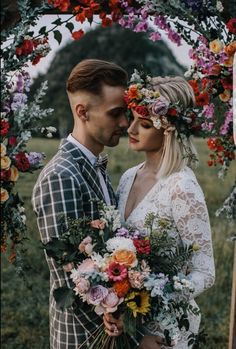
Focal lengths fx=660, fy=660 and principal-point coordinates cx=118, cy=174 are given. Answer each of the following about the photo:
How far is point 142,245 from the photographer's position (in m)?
2.99

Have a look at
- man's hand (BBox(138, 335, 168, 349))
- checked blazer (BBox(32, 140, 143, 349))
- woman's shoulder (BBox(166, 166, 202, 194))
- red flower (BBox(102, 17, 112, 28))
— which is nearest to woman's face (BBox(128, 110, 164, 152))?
woman's shoulder (BBox(166, 166, 202, 194))

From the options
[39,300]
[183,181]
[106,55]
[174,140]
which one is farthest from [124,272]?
[106,55]

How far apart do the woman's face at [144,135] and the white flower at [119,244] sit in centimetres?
68

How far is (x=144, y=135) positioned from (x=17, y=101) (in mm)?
697

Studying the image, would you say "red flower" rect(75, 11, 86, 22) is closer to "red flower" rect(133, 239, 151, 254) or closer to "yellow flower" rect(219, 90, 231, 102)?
"yellow flower" rect(219, 90, 231, 102)

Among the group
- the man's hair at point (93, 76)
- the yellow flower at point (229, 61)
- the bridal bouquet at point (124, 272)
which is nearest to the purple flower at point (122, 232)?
the bridal bouquet at point (124, 272)

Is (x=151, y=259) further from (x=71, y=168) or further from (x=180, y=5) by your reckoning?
(x=180, y=5)

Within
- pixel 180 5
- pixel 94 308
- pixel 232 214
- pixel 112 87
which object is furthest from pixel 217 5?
pixel 94 308

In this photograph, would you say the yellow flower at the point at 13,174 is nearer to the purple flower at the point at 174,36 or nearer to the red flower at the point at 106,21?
the red flower at the point at 106,21

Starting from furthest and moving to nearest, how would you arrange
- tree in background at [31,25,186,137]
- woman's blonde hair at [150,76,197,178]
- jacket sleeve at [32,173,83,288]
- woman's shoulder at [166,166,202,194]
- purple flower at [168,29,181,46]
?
tree in background at [31,25,186,137] → purple flower at [168,29,181,46] → woman's blonde hair at [150,76,197,178] → woman's shoulder at [166,166,202,194] → jacket sleeve at [32,173,83,288]

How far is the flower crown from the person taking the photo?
11.0 ft

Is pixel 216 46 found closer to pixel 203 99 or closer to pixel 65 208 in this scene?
pixel 203 99

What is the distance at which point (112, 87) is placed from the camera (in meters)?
3.58

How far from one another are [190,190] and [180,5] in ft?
3.45
